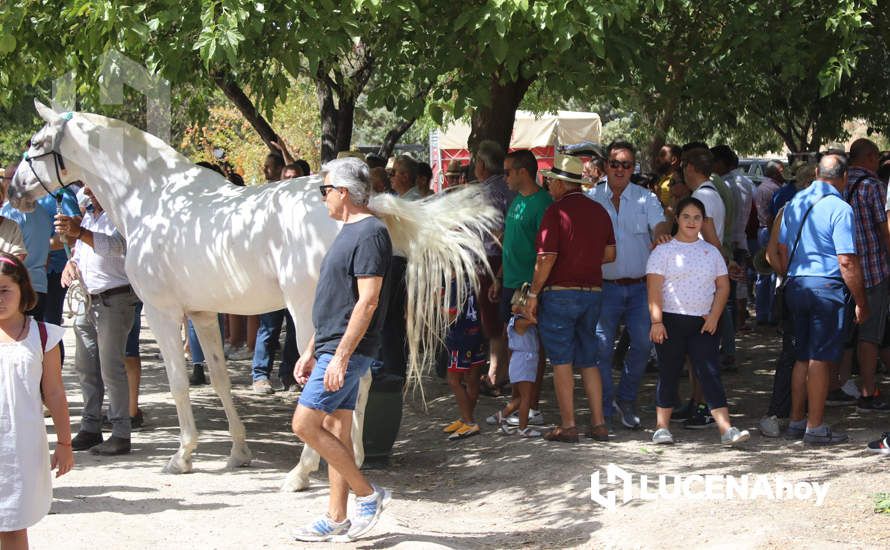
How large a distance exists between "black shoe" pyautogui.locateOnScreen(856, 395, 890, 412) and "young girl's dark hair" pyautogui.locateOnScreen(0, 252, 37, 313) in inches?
264

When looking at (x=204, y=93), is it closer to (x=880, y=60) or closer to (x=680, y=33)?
(x=680, y=33)

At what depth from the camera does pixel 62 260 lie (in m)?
10.2

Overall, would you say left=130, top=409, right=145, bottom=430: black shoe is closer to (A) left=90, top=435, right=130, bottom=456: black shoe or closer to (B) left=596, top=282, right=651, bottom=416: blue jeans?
(A) left=90, top=435, right=130, bottom=456: black shoe

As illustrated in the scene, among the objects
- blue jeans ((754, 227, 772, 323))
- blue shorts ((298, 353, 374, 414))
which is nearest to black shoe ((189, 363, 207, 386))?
blue shorts ((298, 353, 374, 414))

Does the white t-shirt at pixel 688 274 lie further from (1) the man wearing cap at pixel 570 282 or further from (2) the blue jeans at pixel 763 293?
(2) the blue jeans at pixel 763 293

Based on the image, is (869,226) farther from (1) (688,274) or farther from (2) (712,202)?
(1) (688,274)

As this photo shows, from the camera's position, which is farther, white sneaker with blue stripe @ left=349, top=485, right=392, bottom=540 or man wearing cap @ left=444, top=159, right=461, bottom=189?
man wearing cap @ left=444, top=159, right=461, bottom=189

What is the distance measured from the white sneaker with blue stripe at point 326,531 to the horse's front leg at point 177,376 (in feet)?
6.52

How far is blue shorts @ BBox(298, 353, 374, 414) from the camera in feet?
17.9

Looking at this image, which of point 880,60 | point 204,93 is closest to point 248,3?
point 204,93

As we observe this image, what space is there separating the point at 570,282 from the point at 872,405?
118 inches

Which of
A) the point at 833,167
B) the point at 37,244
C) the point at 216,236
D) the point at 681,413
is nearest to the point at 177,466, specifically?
the point at 216,236

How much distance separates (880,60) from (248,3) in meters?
15.9

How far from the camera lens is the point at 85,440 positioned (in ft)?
26.5
